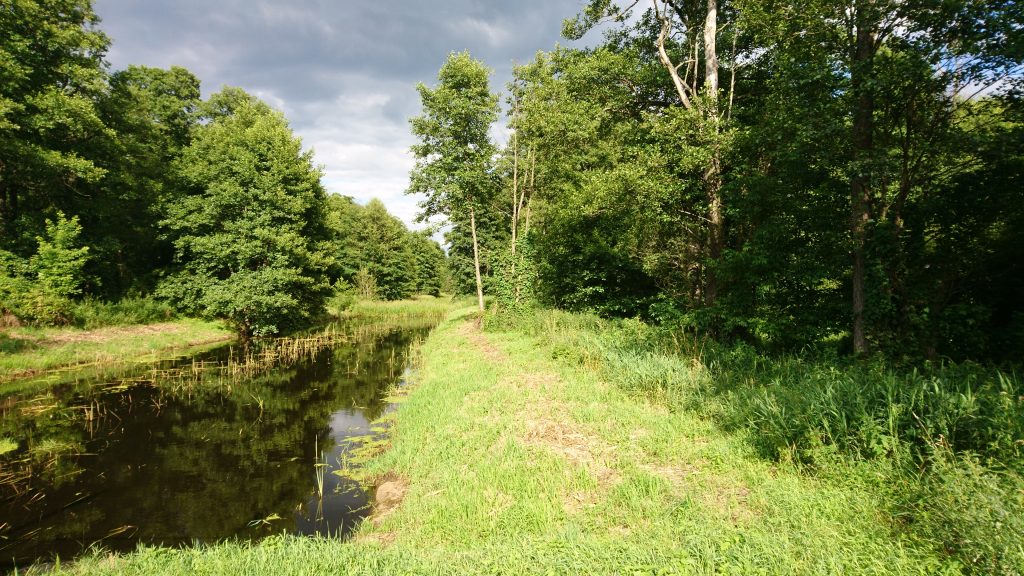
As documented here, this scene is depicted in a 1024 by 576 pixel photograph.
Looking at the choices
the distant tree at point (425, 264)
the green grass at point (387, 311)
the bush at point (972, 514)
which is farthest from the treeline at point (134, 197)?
the distant tree at point (425, 264)

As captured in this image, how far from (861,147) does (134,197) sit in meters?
33.0

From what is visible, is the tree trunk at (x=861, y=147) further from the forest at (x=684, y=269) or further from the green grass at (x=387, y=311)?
the green grass at (x=387, y=311)

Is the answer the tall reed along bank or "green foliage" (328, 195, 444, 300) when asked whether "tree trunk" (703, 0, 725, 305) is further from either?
"green foliage" (328, 195, 444, 300)

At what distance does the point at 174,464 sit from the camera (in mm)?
8383

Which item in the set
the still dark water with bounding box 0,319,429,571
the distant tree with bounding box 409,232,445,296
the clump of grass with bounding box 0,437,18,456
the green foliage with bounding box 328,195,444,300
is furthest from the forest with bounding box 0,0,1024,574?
the distant tree with bounding box 409,232,445,296

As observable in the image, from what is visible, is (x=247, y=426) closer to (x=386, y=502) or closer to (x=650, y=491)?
(x=386, y=502)

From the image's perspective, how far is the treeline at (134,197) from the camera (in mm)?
17688

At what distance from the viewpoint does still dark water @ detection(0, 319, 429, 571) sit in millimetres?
6285

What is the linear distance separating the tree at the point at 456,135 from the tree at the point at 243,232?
27.6ft

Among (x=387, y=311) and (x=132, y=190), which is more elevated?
(x=132, y=190)

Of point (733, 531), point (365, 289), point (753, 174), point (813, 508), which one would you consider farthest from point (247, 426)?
point (365, 289)

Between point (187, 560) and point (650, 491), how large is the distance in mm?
5711

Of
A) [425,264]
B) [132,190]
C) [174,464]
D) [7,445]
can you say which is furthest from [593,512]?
[425,264]

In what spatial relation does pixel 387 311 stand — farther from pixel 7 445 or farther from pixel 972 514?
pixel 972 514
